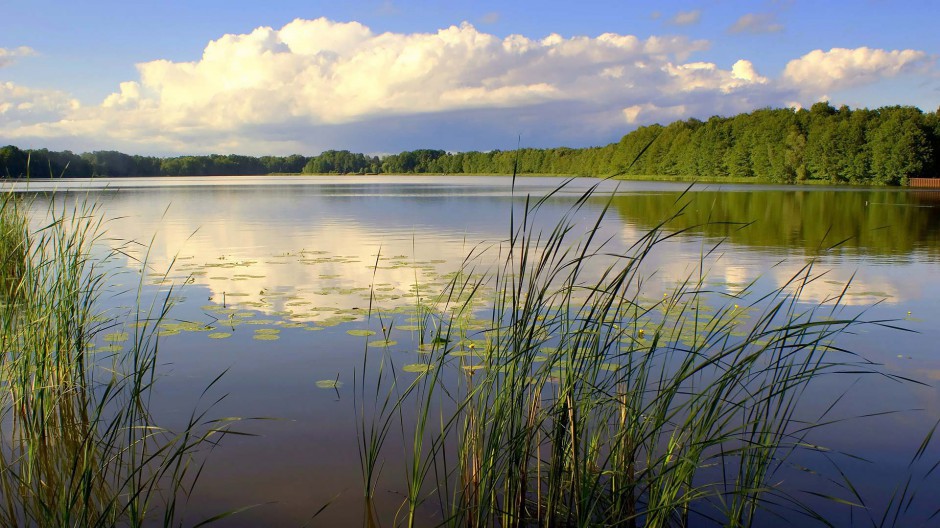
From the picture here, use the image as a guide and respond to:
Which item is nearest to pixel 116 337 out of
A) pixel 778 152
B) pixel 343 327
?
pixel 343 327

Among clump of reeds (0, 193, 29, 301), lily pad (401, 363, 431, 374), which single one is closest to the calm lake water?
lily pad (401, 363, 431, 374)

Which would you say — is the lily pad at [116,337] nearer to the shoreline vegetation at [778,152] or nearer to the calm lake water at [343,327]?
the calm lake water at [343,327]

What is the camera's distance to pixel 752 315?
7656 mm

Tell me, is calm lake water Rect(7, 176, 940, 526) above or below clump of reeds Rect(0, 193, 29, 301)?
below

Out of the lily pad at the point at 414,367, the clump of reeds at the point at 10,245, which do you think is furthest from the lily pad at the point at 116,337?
the lily pad at the point at 414,367

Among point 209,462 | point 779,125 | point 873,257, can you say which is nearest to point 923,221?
point 873,257

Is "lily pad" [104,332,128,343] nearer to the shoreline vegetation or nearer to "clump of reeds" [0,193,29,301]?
"clump of reeds" [0,193,29,301]

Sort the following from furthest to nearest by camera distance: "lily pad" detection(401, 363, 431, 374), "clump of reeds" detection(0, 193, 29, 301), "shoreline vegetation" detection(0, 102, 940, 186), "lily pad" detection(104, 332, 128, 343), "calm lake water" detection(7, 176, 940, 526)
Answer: "shoreline vegetation" detection(0, 102, 940, 186), "lily pad" detection(104, 332, 128, 343), "lily pad" detection(401, 363, 431, 374), "clump of reeds" detection(0, 193, 29, 301), "calm lake water" detection(7, 176, 940, 526)

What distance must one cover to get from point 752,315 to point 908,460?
3618 millimetres

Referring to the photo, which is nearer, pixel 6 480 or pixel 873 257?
pixel 6 480

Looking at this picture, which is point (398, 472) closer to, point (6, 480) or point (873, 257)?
point (6, 480)

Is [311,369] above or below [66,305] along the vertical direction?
below

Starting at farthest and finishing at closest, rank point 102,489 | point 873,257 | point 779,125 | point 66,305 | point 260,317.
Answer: point 779,125 < point 873,257 < point 260,317 < point 66,305 < point 102,489

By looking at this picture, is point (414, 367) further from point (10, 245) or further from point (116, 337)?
point (10, 245)
